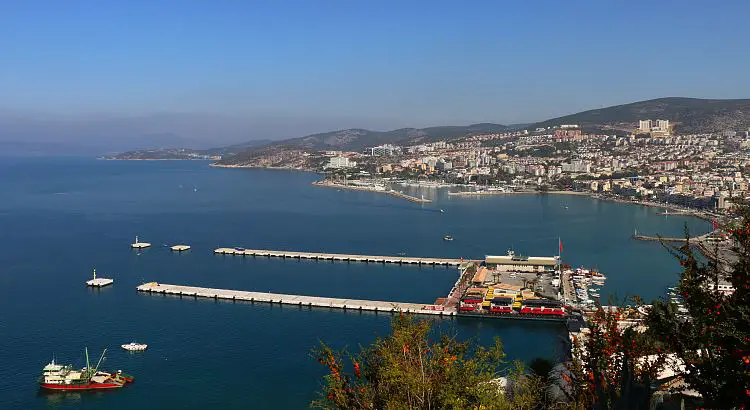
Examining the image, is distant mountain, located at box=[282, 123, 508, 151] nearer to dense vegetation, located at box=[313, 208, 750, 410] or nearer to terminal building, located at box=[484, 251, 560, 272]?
terminal building, located at box=[484, 251, 560, 272]

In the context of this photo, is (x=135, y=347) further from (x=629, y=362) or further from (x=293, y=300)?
(x=629, y=362)

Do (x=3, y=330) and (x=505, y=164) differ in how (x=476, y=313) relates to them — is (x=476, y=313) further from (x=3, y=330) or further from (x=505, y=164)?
(x=505, y=164)

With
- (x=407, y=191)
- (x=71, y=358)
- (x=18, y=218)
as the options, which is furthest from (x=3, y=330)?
(x=407, y=191)

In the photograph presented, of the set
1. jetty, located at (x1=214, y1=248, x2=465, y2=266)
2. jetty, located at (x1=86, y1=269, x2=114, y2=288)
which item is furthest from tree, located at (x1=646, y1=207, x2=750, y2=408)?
jetty, located at (x1=214, y1=248, x2=465, y2=266)

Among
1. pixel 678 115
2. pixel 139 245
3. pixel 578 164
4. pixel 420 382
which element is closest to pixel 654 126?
pixel 678 115

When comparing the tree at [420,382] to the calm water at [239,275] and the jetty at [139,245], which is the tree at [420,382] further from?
the jetty at [139,245]

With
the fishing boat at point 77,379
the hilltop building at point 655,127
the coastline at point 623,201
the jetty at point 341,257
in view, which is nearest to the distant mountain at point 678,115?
the hilltop building at point 655,127
